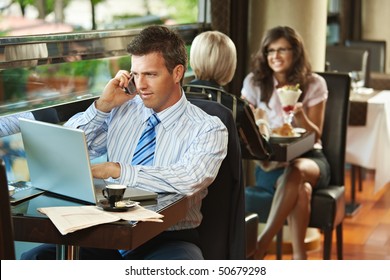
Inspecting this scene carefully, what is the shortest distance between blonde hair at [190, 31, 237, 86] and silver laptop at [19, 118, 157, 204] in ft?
3.54

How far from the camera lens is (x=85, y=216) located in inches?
89.7

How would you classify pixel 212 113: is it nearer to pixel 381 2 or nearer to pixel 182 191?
pixel 182 191

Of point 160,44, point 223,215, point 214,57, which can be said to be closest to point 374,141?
point 214,57

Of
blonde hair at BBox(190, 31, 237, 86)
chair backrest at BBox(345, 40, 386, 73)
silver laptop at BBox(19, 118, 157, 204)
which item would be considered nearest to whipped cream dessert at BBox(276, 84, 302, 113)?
blonde hair at BBox(190, 31, 237, 86)

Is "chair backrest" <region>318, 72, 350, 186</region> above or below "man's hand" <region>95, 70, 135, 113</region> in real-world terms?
below

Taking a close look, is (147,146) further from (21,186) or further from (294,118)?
(294,118)

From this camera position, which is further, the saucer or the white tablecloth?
the white tablecloth

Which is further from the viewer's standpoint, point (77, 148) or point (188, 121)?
point (188, 121)

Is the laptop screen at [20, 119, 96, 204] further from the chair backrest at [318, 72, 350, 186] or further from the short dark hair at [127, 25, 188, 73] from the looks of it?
the chair backrest at [318, 72, 350, 186]

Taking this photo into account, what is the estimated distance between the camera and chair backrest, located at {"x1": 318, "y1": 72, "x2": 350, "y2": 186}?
4.33m

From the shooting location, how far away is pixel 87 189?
95.1 inches

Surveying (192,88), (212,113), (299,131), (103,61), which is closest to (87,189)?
(212,113)

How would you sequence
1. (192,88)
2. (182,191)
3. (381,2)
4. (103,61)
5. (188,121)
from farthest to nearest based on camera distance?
(381,2) → (103,61) → (192,88) → (188,121) → (182,191)

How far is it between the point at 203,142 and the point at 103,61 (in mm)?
1358
